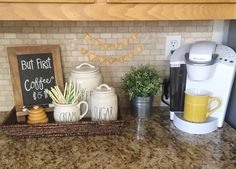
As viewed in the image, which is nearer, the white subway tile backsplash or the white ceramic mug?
the white ceramic mug

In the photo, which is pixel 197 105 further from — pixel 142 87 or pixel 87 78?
pixel 87 78

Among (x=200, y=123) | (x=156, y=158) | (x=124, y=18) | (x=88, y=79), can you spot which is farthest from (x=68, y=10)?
(x=200, y=123)

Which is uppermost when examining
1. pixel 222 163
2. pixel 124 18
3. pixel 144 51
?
pixel 124 18

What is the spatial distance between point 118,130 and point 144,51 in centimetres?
44

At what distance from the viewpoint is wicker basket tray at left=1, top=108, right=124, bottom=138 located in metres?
1.01

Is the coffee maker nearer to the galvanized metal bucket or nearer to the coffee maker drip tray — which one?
the coffee maker drip tray

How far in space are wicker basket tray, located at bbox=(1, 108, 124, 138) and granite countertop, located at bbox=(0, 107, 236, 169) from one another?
0.07ft

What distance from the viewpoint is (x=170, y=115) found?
120 cm

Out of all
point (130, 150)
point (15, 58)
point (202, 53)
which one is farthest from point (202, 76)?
point (15, 58)

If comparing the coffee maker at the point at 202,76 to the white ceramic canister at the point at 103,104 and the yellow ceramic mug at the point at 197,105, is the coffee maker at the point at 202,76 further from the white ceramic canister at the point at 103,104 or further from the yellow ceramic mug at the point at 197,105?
the white ceramic canister at the point at 103,104

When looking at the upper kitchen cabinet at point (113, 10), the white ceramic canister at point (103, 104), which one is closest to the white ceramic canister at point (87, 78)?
the white ceramic canister at point (103, 104)

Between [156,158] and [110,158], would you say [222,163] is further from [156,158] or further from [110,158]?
[110,158]

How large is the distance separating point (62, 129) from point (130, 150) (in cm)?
29

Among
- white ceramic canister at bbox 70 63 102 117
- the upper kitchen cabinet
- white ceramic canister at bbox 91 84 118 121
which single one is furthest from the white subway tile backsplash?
the upper kitchen cabinet
